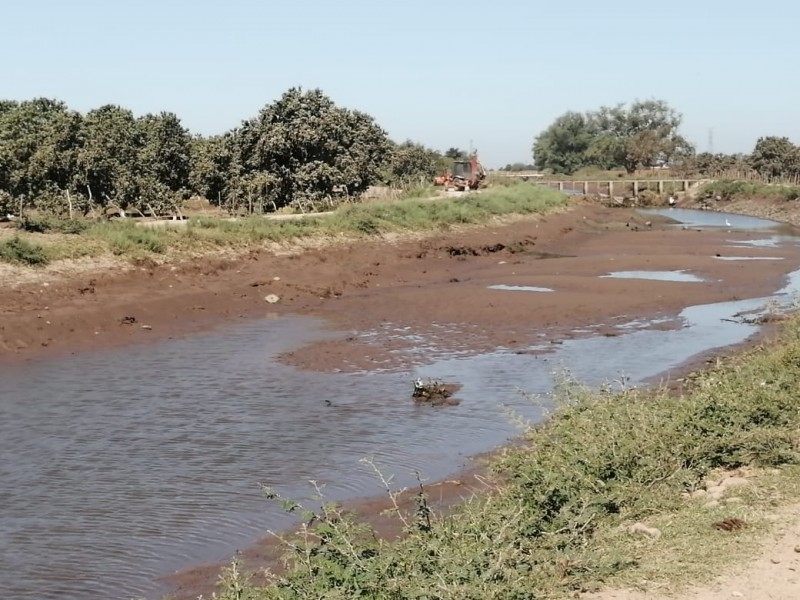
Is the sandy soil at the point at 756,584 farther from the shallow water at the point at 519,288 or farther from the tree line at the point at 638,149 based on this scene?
the tree line at the point at 638,149

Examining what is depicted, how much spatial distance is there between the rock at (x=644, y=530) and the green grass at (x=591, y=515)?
0.21 ft

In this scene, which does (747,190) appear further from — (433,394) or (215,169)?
(433,394)

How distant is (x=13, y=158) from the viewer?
97.9 feet

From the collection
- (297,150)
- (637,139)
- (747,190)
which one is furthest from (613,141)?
(297,150)

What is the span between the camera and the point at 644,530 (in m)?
6.74

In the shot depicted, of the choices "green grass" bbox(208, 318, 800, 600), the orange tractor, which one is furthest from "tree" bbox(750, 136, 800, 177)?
"green grass" bbox(208, 318, 800, 600)

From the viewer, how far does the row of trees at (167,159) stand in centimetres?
3100

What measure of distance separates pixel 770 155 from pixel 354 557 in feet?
304

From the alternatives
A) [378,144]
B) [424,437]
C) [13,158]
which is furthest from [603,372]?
[378,144]

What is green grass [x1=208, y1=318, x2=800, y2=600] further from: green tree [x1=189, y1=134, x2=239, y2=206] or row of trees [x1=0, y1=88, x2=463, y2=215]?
green tree [x1=189, y1=134, x2=239, y2=206]

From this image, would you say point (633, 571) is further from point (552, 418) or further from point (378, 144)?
point (378, 144)

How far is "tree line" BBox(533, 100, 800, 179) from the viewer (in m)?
90.2

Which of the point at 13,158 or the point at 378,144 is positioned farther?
the point at 378,144

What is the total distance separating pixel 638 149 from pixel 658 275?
282ft
